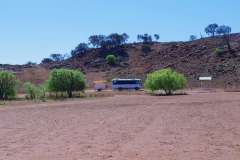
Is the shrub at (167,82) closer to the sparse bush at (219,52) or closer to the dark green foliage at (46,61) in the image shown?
the sparse bush at (219,52)

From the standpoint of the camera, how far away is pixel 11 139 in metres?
20.7

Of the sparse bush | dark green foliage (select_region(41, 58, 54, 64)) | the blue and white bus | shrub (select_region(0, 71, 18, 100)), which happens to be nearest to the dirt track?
shrub (select_region(0, 71, 18, 100))

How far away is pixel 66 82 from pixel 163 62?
5146 cm

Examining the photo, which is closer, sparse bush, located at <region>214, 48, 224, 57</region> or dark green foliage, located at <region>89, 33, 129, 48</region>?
sparse bush, located at <region>214, 48, 224, 57</region>

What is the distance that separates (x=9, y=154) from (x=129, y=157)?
3.61 m

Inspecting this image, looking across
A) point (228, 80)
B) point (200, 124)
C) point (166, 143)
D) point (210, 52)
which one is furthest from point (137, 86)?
point (166, 143)

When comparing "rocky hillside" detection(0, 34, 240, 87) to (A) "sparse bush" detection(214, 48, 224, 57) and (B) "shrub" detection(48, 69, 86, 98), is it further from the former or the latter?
(B) "shrub" detection(48, 69, 86, 98)

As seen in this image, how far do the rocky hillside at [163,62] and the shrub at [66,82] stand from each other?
101 ft

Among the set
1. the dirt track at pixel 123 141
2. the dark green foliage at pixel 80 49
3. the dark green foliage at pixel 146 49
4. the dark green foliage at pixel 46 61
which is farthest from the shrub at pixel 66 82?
the dark green foliage at pixel 46 61

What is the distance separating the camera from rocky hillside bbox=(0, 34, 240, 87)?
108 metres

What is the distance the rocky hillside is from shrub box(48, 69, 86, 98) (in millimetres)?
30919

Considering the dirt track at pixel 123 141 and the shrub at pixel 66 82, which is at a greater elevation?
the shrub at pixel 66 82

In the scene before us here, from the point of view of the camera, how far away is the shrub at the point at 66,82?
75.1 m

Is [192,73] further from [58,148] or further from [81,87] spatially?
[58,148]
